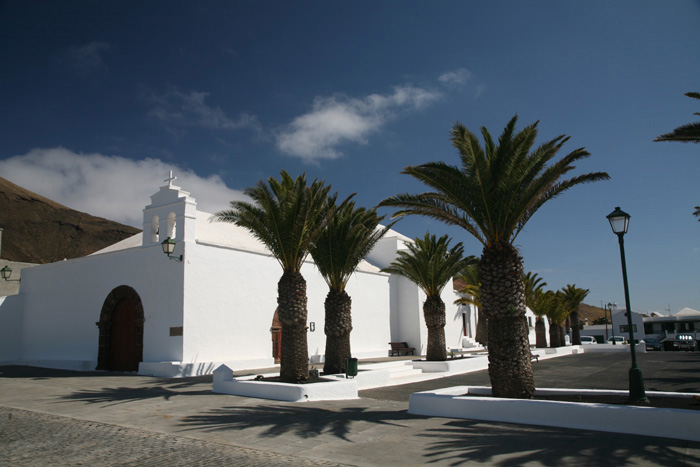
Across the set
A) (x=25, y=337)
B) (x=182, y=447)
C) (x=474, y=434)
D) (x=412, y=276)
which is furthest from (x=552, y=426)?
(x=25, y=337)

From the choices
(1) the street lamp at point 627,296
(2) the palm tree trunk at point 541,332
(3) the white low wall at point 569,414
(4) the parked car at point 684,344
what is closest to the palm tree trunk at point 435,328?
(3) the white low wall at point 569,414

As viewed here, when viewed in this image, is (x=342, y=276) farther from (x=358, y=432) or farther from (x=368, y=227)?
(x=358, y=432)

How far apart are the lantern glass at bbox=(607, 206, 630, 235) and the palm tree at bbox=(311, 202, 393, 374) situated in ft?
23.3

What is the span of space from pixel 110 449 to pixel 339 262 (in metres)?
9.58

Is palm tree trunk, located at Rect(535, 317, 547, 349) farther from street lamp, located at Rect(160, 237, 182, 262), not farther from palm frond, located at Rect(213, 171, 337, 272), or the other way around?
street lamp, located at Rect(160, 237, 182, 262)

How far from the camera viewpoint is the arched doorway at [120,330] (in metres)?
18.2

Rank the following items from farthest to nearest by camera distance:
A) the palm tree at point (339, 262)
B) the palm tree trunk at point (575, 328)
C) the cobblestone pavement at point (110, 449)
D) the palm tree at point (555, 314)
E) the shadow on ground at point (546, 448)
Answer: the palm tree trunk at point (575, 328) → the palm tree at point (555, 314) → the palm tree at point (339, 262) → the cobblestone pavement at point (110, 449) → the shadow on ground at point (546, 448)

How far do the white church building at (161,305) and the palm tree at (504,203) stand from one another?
10.8 meters

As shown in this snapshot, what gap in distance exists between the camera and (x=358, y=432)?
8086mm

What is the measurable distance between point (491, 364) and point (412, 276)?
11208mm

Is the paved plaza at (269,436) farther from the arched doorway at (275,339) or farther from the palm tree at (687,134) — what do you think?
the arched doorway at (275,339)

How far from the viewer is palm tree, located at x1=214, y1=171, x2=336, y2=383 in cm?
1273

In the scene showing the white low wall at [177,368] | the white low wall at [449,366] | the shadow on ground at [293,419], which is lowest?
the white low wall at [449,366]

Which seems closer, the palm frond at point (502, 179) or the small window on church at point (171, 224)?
the palm frond at point (502, 179)
